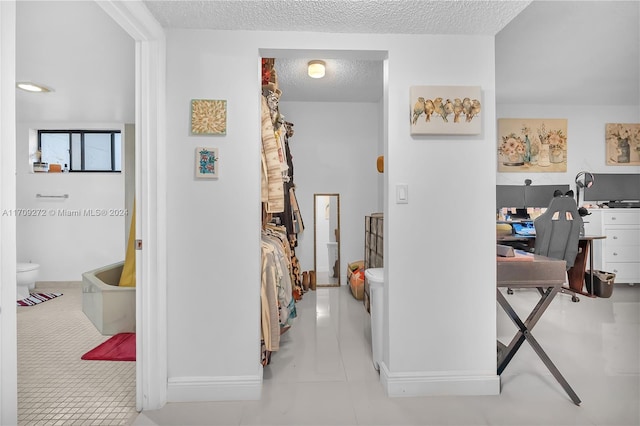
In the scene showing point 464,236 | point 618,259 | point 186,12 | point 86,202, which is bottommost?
point 618,259

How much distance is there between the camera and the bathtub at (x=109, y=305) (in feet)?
8.09

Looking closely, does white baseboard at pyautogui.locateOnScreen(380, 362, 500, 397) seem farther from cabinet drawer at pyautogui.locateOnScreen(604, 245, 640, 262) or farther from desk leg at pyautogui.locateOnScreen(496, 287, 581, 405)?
cabinet drawer at pyautogui.locateOnScreen(604, 245, 640, 262)

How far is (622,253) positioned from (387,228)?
13.8 feet

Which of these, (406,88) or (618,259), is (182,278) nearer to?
(406,88)

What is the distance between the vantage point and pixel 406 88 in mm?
1913

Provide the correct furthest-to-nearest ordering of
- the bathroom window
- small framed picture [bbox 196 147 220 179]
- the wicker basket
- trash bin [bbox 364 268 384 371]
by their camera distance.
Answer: the bathroom window, the wicker basket, trash bin [bbox 364 268 384 371], small framed picture [bbox 196 147 220 179]

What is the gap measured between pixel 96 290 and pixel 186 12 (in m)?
2.03

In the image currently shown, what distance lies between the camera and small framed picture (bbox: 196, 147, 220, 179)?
185cm

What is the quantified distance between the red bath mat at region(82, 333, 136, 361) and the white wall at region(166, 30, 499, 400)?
0.83m

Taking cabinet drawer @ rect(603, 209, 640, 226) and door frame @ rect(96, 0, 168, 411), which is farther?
cabinet drawer @ rect(603, 209, 640, 226)

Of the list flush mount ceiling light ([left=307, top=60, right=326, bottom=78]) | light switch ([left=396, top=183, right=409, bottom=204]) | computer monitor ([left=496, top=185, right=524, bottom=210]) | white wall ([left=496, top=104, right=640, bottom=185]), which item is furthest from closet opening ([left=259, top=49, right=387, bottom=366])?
light switch ([left=396, top=183, right=409, bottom=204])

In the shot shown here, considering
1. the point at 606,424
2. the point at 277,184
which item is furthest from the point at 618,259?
the point at 277,184

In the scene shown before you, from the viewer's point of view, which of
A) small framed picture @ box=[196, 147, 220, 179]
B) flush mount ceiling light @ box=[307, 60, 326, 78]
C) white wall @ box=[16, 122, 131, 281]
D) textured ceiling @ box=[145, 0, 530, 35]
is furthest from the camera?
white wall @ box=[16, 122, 131, 281]

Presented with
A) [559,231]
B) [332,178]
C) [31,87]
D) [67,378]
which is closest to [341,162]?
[332,178]
